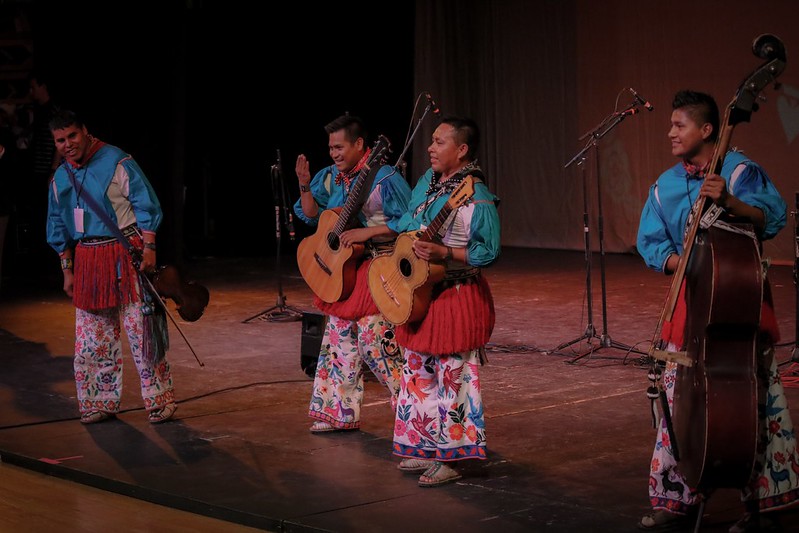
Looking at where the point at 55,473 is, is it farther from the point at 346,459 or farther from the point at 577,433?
the point at 577,433

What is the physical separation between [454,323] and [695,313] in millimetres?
1236

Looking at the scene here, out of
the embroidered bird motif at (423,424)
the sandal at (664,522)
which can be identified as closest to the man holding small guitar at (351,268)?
the embroidered bird motif at (423,424)

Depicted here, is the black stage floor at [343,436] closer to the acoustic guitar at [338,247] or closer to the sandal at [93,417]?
the sandal at [93,417]

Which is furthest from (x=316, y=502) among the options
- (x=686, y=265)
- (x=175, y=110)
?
(x=175, y=110)

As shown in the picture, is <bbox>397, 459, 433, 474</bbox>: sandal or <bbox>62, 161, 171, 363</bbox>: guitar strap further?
<bbox>62, 161, 171, 363</bbox>: guitar strap

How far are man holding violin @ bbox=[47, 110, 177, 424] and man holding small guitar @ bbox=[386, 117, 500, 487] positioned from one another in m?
1.60

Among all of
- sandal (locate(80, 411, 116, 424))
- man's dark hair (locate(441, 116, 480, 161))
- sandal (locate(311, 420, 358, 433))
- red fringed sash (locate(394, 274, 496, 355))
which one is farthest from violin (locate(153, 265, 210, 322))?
man's dark hair (locate(441, 116, 480, 161))

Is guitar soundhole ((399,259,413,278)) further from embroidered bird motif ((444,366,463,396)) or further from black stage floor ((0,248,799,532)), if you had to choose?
black stage floor ((0,248,799,532))

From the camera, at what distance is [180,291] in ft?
20.2

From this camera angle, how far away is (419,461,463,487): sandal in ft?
16.4

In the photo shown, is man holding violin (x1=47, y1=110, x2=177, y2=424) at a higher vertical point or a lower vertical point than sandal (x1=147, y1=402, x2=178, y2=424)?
higher

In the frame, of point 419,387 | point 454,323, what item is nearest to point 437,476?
point 419,387

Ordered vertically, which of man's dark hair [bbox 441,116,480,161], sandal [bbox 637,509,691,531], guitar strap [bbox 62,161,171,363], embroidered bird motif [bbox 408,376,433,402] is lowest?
sandal [bbox 637,509,691,531]

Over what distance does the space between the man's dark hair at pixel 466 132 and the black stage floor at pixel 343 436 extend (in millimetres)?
1317
